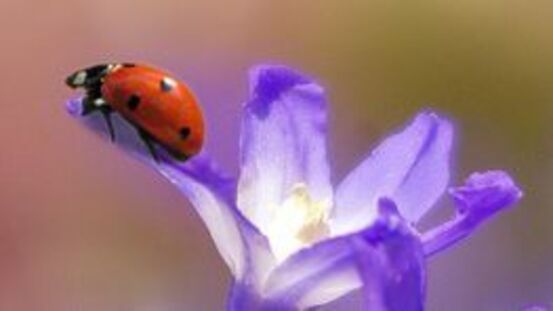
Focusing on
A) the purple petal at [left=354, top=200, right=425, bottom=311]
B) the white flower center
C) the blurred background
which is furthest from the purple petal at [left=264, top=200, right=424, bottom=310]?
the blurred background

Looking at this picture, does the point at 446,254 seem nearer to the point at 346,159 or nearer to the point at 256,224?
the point at 346,159

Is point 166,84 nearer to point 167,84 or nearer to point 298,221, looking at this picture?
point 167,84

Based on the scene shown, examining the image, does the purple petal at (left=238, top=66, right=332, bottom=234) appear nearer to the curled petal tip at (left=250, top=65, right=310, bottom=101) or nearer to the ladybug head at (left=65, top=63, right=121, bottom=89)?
the curled petal tip at (left=250, top=65, right=310, bottom=101)

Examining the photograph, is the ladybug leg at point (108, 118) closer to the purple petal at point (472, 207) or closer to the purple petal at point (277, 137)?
the purple petal at point (277, 137)

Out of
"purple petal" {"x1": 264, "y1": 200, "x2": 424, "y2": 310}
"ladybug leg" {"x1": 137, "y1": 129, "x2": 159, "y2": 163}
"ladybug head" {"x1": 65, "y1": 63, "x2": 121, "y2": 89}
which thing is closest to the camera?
"purple petal" {"x1": 264, "y1": 200, "x2": 424, "y2": 310}

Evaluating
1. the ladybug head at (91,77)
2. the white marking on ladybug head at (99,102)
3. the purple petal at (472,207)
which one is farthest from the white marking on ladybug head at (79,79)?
the purple petal at (472,207)

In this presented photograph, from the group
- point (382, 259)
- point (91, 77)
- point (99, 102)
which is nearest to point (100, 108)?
point (99, 102)

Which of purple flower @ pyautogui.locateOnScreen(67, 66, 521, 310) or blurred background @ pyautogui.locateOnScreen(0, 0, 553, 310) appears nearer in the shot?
purple flower @ pyautogui.locateOnScreen(67, 66, 521, 310)
